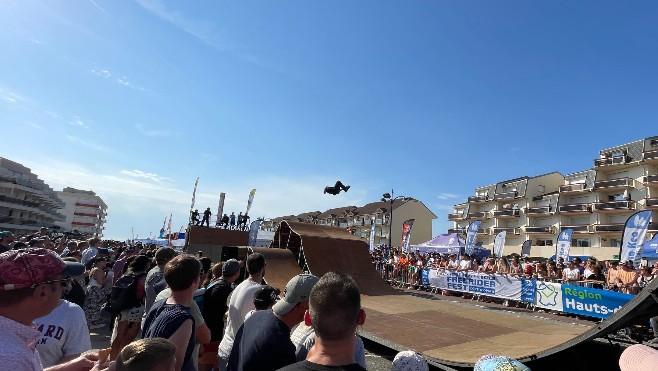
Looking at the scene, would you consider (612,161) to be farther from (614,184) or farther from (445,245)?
(445,245)

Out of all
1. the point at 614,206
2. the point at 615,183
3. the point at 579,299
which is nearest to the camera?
the point at 579,299

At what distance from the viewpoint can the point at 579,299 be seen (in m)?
11.4

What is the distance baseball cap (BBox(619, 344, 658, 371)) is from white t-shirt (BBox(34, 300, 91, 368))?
11.3ft

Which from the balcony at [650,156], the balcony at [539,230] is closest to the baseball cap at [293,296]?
the balcony at [650,156]

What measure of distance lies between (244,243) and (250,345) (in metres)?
20.0

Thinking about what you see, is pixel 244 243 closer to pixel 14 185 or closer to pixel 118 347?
pixel 118 347

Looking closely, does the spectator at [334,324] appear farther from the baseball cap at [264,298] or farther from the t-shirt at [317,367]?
the baseball cap at [264,298]

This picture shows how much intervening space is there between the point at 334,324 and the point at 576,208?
6083 centimetres

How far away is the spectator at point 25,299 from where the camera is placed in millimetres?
1572

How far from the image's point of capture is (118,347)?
390 centimetres

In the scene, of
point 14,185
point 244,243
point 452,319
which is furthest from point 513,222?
point 14,185

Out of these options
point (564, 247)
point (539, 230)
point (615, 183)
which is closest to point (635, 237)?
point (564, 247)

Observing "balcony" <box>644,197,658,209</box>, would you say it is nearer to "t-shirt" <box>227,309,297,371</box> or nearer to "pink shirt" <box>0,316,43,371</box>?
"t-shirt" <box>227,309,297,371</box>

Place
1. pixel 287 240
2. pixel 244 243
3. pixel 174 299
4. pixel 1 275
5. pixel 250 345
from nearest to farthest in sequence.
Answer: pixel 1 275, pixel 250 345, pixel 174 299, pixel 287 240, pixel 244 243
